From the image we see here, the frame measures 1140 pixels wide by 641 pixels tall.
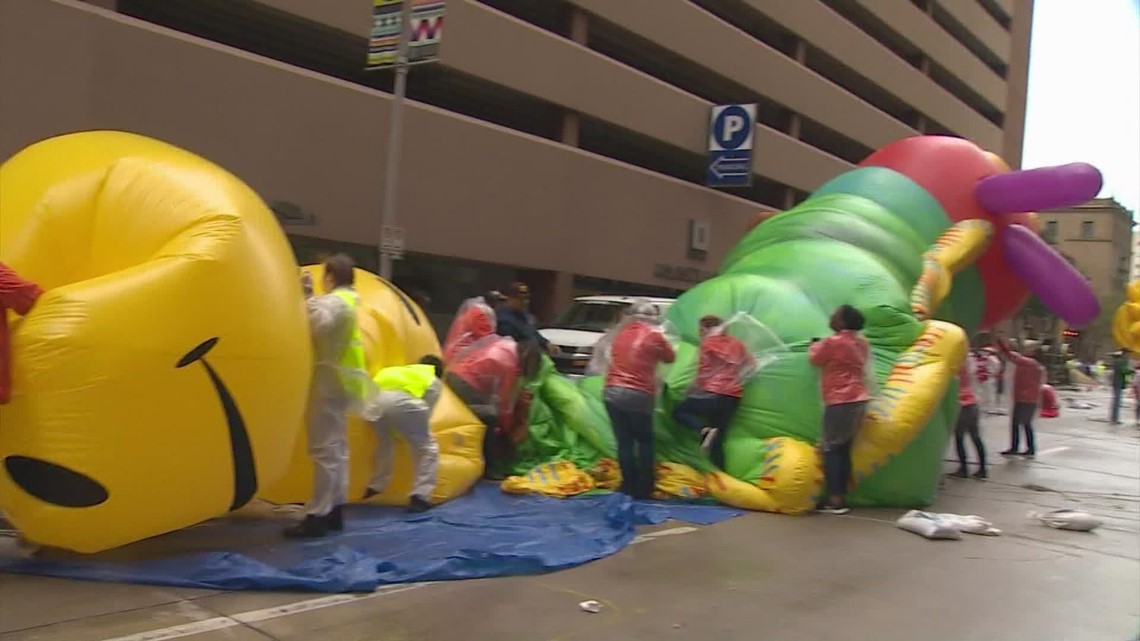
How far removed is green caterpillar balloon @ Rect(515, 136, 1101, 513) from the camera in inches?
320

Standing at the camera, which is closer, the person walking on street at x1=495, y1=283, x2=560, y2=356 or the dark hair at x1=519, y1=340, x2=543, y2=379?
the dark hair at x1=519, y1=340, x2=543, y2=379

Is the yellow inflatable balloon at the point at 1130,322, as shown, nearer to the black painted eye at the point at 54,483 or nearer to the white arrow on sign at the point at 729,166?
the black painted eye at the point at 54,483

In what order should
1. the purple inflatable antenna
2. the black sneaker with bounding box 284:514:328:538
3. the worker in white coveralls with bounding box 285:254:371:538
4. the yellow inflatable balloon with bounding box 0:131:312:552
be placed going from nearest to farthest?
the yellow inflatable balloon with bounding box 0:131:312:552, the worker in white coveralls with bounding box 285:254:371:538, the black sneaker with bounding box 284:514:328:538, the purple inflatable antenna

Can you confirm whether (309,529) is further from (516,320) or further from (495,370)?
(516,320)

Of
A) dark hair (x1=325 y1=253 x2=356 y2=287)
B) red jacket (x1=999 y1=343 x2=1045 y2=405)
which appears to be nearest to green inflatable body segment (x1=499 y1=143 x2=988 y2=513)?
dark hair (x1=325 y1=253 x2=356 y2=287)

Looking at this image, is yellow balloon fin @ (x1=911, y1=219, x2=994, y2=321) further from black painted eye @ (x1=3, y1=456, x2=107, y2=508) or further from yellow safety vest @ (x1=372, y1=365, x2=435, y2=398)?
black painted eye @ (x1=3, y1=456, x2=107, y2=508)

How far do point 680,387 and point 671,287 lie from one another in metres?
19.1

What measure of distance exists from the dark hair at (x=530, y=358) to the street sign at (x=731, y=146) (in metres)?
17.6

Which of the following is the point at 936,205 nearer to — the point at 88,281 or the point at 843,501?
the point at 843,501

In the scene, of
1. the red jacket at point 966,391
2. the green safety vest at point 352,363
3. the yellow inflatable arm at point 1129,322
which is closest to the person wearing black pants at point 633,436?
the green safety vest at point 352,363

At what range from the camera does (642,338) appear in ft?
25.9

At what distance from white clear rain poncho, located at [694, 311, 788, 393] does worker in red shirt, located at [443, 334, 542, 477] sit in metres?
1.57

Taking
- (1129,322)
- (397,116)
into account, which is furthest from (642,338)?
(397,116)

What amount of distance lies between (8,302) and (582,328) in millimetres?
10636
